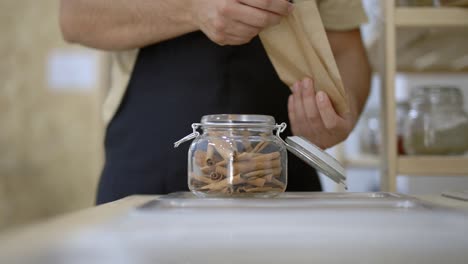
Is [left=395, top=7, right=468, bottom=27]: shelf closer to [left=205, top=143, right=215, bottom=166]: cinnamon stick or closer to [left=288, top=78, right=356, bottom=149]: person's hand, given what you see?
[left=288, top=78, right=356, bottom=149]: person's hand

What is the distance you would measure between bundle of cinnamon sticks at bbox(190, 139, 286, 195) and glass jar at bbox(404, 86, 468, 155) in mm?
662

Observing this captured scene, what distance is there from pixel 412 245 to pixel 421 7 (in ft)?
2.98

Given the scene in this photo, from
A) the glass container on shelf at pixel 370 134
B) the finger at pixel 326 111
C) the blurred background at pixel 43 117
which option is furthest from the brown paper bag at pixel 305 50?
the blurred background at pixel 43 117

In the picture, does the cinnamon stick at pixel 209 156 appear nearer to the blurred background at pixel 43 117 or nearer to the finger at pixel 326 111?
the finger at pixel 326 111

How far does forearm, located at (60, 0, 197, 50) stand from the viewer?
2.72 ft

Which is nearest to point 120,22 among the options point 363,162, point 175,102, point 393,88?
point 175,102

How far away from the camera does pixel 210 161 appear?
0.58m

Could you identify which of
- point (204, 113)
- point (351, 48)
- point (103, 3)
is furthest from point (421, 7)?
point (103, 3)

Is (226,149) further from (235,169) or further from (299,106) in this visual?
(299,106)

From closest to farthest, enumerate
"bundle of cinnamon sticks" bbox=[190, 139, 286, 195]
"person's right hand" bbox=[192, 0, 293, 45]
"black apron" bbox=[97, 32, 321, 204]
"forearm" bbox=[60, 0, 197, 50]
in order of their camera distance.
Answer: "bundle of cinnamon sticks" bbox=[190, 139, 286, 195], "person's right hand" bbox=[192, 0, 293, 45], "forearm" bbox=[60, 0, 197, 50], "black apron" bbox=[97, 32, 321, 204]

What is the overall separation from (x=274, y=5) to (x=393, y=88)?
0.51 metres

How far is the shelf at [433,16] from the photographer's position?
1094mm

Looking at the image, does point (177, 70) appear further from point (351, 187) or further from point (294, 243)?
point (351, 187)

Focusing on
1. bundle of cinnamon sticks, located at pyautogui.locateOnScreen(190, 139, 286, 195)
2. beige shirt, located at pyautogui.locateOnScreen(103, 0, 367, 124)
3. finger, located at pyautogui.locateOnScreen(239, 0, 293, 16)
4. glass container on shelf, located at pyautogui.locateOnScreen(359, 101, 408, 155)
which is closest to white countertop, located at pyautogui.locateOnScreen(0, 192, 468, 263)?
bundle of cinnamon sticks, located at pyautogui.locateOnScreen(190, 139, 286, 195)
